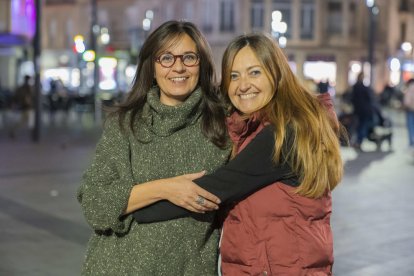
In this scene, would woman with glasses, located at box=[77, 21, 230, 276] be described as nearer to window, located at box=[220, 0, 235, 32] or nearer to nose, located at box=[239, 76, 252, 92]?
nose, located at box=[239, 76, 252, 92]

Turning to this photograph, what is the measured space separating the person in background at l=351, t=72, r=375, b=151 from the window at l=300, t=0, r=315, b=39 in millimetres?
38532

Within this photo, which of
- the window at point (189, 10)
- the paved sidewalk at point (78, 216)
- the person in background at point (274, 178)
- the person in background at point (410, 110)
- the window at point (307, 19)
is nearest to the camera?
the person in background at point (274, 178)

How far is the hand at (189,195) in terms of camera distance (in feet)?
8.14

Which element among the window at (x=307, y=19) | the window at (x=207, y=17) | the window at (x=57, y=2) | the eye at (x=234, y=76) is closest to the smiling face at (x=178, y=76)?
the eye at (x=234, y=76)

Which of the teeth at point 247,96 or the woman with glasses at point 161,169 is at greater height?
the teeth at point 247,96

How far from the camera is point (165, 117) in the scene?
8.69ft

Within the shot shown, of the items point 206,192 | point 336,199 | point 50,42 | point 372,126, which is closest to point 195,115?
point 206,192

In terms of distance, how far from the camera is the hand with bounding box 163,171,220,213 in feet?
8.14

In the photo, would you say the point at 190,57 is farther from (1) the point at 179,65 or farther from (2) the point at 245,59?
(2) the point at 245,59

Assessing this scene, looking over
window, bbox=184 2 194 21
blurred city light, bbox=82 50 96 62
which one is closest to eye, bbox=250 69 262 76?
blurred city light, bbox=82 50 96 62

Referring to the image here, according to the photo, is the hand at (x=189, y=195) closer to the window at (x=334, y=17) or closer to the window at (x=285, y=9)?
the window at (x=285, y=9)

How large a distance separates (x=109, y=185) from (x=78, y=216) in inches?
258

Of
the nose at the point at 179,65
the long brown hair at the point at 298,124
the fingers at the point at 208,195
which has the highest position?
the nose at the point at 179,65

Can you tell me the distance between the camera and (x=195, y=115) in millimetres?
2676
